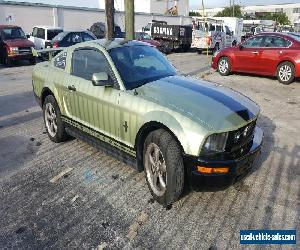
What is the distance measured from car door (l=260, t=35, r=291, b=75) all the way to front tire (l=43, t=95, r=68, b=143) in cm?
836

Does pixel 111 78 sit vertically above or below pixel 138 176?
above

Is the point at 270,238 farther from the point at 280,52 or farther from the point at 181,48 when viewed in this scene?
the point at 181,48

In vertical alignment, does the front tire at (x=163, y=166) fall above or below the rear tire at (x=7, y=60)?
below

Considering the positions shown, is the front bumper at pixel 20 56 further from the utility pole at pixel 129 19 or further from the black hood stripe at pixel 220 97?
the black hood stripe at pixel 220 97

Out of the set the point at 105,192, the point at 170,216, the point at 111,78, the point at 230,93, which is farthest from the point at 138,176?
the point at 230,93

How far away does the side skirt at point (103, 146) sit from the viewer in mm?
4359

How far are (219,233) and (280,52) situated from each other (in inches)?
365

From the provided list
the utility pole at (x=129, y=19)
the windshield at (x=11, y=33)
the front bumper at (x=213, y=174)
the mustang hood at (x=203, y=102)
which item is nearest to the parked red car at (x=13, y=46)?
the windshield at (x=11, y=33)

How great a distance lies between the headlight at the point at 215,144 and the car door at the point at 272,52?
8.84 meters

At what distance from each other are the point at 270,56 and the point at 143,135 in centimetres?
890

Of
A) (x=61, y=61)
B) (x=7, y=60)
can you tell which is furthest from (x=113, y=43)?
(x=7, y=60)

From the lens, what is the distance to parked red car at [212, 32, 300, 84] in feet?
36.2

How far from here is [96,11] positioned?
32.5 metres

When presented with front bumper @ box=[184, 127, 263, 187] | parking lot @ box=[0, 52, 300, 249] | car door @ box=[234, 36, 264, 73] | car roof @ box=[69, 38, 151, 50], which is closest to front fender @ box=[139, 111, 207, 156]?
front bumper @ box=[184, 127, 263, 187]
